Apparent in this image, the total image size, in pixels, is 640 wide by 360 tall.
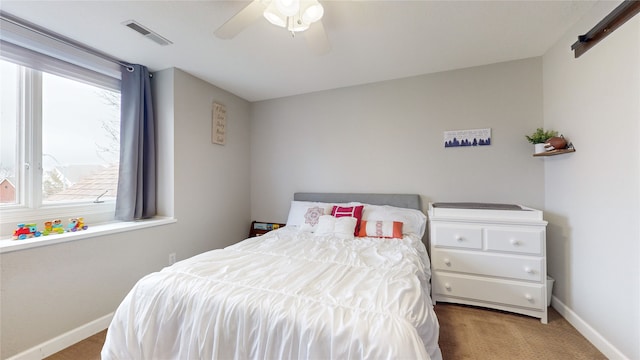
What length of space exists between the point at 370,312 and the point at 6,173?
2.68m

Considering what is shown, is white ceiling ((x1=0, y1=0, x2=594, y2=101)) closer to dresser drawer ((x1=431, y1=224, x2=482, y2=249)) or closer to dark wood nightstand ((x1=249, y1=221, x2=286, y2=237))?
dresser drawer ((x1=431, y1=224, x2=482, y2=249))

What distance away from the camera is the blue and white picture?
252cm

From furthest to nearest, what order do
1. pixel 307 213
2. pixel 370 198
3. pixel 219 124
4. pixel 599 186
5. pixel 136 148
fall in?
pixel 219 124, pixel 370 198, pixel 307 213, pixel 136 148, pixel 599 186

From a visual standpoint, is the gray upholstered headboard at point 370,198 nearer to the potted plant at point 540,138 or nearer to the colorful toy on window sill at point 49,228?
the potted plant at point 540,138

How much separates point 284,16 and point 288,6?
0.19 m

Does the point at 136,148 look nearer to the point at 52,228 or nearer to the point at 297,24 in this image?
the point at 52,228

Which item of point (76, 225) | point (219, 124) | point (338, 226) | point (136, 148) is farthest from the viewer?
point (219, 124)

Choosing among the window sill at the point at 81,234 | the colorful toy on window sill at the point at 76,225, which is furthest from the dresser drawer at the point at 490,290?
the colorful toy on window sill at the point at 76,225

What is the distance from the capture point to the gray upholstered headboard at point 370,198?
8.92 ft

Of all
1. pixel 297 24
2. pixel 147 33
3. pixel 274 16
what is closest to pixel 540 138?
pixel 297 24

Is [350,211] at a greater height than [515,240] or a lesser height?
greater

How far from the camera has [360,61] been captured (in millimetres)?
2408

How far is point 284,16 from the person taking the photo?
1.47 m

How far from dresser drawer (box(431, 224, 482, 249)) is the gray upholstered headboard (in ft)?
1.55
